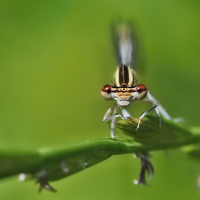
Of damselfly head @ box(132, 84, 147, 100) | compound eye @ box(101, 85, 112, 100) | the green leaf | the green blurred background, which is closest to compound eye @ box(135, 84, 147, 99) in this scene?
damselfly head @ box(132, 84, 147, 100)

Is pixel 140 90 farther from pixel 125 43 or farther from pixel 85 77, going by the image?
pixel 85 77

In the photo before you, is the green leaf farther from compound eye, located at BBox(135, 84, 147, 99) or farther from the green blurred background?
the green blurred background

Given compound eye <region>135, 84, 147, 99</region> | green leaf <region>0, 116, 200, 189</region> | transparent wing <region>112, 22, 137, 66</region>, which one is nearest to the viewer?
green leaf <region>0, 116, 200, 189</region>

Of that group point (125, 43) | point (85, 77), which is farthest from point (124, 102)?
point (85, 77)

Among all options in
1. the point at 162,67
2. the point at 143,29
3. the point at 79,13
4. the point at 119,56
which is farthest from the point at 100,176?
the point at 79,13

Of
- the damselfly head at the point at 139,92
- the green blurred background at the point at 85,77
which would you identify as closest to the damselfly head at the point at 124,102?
the damselfly head at the point at 139,92

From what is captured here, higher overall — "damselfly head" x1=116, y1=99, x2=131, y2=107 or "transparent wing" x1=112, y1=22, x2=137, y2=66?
"transparent wing" x1=112, y1=22, x2=137, y2=66

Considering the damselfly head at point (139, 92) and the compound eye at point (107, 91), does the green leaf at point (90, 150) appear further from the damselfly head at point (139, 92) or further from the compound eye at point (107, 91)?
the compound eye at point (107, 91)

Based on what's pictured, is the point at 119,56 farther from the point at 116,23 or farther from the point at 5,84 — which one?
the point at 5,84
